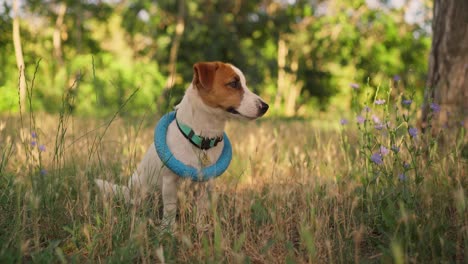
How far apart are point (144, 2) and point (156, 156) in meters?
12.4

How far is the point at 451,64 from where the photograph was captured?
4117 mm

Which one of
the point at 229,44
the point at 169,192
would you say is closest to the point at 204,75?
the point at 169,192

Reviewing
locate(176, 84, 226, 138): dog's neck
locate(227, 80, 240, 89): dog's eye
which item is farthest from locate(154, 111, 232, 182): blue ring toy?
locate(227, 80, 240, 89): dog's eye

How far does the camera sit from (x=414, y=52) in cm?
1883

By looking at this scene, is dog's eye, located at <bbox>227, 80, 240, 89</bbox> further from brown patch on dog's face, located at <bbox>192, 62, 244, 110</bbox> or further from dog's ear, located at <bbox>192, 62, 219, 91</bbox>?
dog's ear, located at <bbox>192, 62, 219, 91</bbox>

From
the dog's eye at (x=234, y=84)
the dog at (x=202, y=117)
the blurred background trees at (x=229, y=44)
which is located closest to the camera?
the dog at (x=202, y=117)

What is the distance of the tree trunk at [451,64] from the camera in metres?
4.05

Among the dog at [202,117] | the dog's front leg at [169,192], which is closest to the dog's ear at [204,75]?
the dog at [202,117]

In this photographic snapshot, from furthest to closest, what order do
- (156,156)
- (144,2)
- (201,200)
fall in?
(144,2) → (156,156) → (201,200)

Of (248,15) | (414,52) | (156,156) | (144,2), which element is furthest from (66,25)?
(156,156)

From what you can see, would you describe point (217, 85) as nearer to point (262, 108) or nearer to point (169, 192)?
point (262, 108)

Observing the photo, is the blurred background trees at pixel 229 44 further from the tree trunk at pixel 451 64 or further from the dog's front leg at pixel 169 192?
the dog's front leg at pixel 169 192

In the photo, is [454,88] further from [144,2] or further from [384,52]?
[384,52]

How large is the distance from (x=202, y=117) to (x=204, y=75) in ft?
1.01
